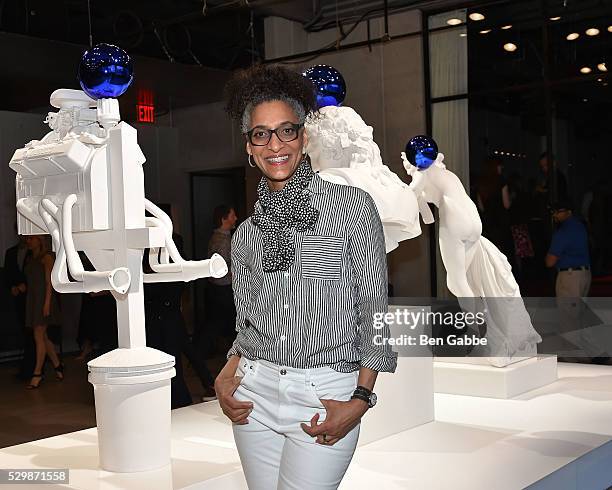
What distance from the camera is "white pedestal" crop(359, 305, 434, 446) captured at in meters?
4.51

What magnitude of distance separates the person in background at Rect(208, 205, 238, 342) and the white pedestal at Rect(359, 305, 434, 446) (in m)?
2.52

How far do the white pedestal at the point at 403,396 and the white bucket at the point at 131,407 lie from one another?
4.07 feet

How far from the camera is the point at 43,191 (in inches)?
148

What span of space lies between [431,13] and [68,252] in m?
7.27

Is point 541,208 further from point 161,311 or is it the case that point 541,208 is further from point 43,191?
point 43,191

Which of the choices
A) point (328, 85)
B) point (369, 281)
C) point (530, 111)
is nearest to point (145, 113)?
point (328, 85)

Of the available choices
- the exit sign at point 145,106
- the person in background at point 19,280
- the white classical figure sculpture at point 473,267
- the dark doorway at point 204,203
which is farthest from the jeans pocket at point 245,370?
the dark doorway at point 204,203

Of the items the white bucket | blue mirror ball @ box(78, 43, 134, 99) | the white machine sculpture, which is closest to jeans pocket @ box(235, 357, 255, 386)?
the white machine sculpture

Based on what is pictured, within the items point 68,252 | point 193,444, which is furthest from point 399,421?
point 68,252

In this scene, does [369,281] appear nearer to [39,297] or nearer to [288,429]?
[288,429]

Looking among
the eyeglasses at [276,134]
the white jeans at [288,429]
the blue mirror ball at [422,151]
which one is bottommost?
the white jeans at [288,429]

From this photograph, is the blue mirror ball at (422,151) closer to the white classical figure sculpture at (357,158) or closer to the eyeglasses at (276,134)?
the white classical figure sculpture at (357,158)

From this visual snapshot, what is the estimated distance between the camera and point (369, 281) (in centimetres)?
188

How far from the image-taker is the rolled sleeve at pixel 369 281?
1880mm
